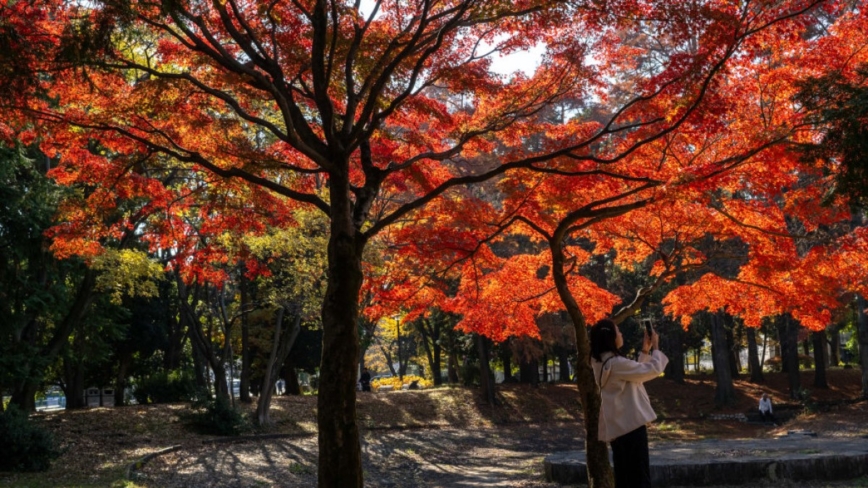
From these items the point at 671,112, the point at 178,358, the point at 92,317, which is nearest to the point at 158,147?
the point at 671,112

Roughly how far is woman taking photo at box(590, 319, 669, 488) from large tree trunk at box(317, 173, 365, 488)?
327 centimetres

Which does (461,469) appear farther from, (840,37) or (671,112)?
(840,37)

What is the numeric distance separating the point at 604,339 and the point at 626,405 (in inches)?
18.6

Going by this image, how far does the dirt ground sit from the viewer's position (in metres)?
14.0

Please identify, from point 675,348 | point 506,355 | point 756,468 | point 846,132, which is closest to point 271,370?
point 506,355

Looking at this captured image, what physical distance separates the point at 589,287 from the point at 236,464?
785 cm

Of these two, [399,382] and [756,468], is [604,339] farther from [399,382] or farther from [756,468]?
[399,382]

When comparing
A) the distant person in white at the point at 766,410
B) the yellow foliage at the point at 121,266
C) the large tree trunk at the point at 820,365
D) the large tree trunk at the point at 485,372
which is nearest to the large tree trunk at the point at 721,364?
the distant person in white at the point at 766,410

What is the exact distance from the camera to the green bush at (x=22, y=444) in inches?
490

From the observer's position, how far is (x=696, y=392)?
32.8 meters

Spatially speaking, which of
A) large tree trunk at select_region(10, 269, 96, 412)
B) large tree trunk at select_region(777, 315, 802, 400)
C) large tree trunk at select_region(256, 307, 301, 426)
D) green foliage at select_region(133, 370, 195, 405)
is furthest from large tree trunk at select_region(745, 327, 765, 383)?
large tree trunk at select_region(10, 269, 96, 412)

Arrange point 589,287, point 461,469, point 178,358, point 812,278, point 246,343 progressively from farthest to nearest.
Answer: point 178,358
point 246,343
point 461,469
point 589,287
point 812,278

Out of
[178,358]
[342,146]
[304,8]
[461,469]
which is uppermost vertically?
[304,8]

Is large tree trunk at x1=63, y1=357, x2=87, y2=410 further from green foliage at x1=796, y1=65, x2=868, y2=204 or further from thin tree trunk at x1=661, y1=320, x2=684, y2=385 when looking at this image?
green foliage at x1=796, y1=65, x2=868, y2=204
